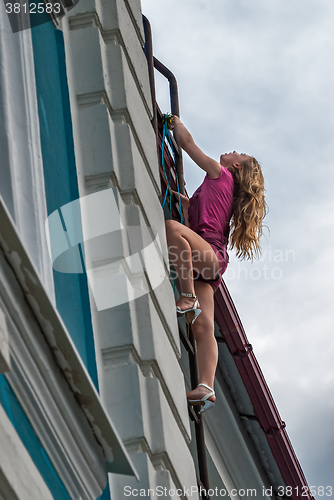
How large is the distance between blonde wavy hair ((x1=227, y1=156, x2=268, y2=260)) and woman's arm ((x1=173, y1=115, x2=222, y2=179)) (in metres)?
0.32

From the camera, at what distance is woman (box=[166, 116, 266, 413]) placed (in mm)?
5398

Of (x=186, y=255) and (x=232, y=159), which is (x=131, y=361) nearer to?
(x=186, y=255)

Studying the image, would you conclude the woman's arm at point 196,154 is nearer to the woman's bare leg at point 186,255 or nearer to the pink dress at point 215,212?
the pink dress at point 215,212

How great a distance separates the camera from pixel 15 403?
259 centimetres

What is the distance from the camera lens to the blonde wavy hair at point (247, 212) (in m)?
6.27

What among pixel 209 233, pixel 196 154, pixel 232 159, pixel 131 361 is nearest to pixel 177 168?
pixel 196 154

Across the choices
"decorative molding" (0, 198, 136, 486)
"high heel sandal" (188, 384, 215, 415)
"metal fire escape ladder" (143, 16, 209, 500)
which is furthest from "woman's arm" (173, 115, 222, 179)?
"decorative molding" (0, 198, 136, 486)

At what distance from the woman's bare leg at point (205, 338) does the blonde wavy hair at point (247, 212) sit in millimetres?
684

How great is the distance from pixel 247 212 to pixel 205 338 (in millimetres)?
1217

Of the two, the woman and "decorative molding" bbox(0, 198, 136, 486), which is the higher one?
the woman

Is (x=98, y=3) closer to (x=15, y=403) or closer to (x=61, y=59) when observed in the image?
(x=61, y=59)

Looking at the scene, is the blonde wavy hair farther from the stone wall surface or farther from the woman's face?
the stone wall surface

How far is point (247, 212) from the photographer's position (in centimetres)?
627

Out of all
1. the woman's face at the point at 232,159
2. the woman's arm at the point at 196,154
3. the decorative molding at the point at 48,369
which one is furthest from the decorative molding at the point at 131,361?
the woman's face at the point at 232,159
